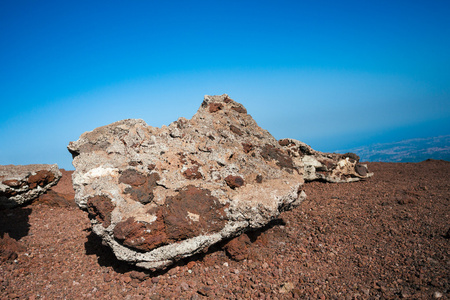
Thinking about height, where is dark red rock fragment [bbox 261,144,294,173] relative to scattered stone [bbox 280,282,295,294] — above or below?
above

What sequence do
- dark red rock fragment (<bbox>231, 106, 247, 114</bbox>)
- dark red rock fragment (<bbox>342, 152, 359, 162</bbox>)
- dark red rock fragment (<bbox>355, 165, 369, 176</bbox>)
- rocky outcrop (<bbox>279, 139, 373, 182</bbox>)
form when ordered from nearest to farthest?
dark red rock fragment (<bbox>231, 106, 247, 114</bbox>), rocky outcrop (<bbox>279, 139, 373, 182</bbox>), dark red rock fragment (<bbox>355, 165, 369, 176</bbox>), dark red rock fragment (<bbox>342, 152, 359, 162</bbox>)

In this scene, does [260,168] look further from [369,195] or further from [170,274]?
[369,195]

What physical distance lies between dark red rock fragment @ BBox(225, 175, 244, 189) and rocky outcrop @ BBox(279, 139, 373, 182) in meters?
6.54

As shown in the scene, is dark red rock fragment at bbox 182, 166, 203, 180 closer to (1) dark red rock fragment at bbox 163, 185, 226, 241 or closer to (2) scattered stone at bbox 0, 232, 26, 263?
(1) dark red rock fragment at bbox 163, 185, 226, 241

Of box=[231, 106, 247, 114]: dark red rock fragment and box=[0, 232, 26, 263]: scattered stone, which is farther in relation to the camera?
box=[231, 106, 247, 114]: dark red rock fragment

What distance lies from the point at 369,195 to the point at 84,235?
1029cm

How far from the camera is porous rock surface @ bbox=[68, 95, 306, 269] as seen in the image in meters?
5.45

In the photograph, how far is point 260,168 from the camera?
7262 mm

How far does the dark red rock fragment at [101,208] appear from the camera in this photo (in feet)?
17.9

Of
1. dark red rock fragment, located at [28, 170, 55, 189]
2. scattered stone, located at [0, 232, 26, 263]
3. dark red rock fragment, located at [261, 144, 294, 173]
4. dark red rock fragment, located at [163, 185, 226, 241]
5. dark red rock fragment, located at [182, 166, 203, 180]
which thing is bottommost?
scattered stone, located at [0, 232, 26, 263]

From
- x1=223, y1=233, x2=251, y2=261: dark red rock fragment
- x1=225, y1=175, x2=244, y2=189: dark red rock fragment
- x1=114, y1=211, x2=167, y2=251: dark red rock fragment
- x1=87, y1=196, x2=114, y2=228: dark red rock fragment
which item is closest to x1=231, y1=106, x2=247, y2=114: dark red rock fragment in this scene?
x1=225, y1=175, x2=244, y2=189: dark red rock fragment

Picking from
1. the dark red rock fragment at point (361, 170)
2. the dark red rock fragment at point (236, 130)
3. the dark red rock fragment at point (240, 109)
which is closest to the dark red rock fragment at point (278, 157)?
the dark red rock fragment at point (236, 130)

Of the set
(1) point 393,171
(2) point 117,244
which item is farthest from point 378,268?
(1) point 393,171

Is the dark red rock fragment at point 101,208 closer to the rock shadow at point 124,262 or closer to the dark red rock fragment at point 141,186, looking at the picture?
the dark red rock fragment at point 141,186
